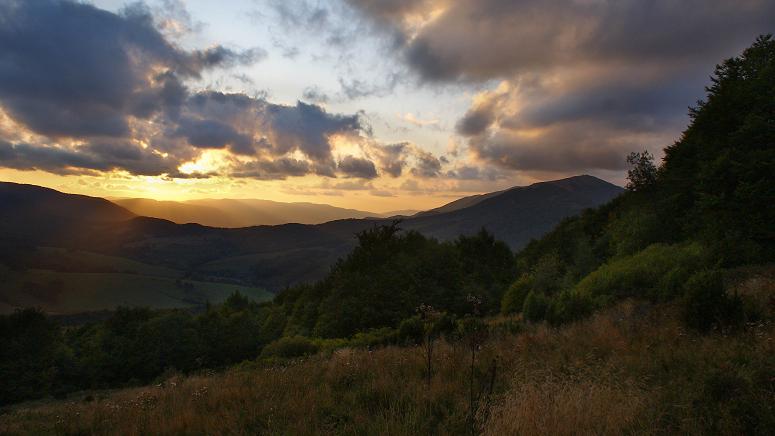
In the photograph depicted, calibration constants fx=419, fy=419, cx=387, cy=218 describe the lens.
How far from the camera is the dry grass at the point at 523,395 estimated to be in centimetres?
496

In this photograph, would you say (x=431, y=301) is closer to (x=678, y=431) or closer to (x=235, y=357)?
(x=235, y=357)

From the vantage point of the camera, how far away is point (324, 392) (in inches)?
288

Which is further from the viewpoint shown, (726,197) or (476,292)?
(476,292)

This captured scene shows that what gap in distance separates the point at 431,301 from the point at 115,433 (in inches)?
1403

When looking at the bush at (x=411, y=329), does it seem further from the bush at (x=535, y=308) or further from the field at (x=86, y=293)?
Answer: the field at (x=86, y=293)

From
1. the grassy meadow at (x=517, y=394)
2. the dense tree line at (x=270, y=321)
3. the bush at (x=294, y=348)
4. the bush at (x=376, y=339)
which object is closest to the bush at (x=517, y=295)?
the dense tree line at (x=270, y=321)

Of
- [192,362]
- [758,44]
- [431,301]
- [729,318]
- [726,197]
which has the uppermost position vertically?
[758,44]

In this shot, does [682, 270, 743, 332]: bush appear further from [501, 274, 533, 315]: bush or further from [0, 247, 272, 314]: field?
[0, 247, 272, 314]: field

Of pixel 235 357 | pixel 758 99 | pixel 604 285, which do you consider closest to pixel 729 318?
pixel 604 285

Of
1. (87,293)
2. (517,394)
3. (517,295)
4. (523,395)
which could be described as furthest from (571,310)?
(87,293)

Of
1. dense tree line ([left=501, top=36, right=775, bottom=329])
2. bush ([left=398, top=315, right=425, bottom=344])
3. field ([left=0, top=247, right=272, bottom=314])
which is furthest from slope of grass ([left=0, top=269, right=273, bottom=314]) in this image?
dense tree line ([left=501, top=36, right=775, bottom=329])

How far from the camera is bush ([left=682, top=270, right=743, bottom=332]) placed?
895cm

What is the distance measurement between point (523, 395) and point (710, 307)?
20.1 ft

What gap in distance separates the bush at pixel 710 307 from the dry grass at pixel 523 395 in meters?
0.59
